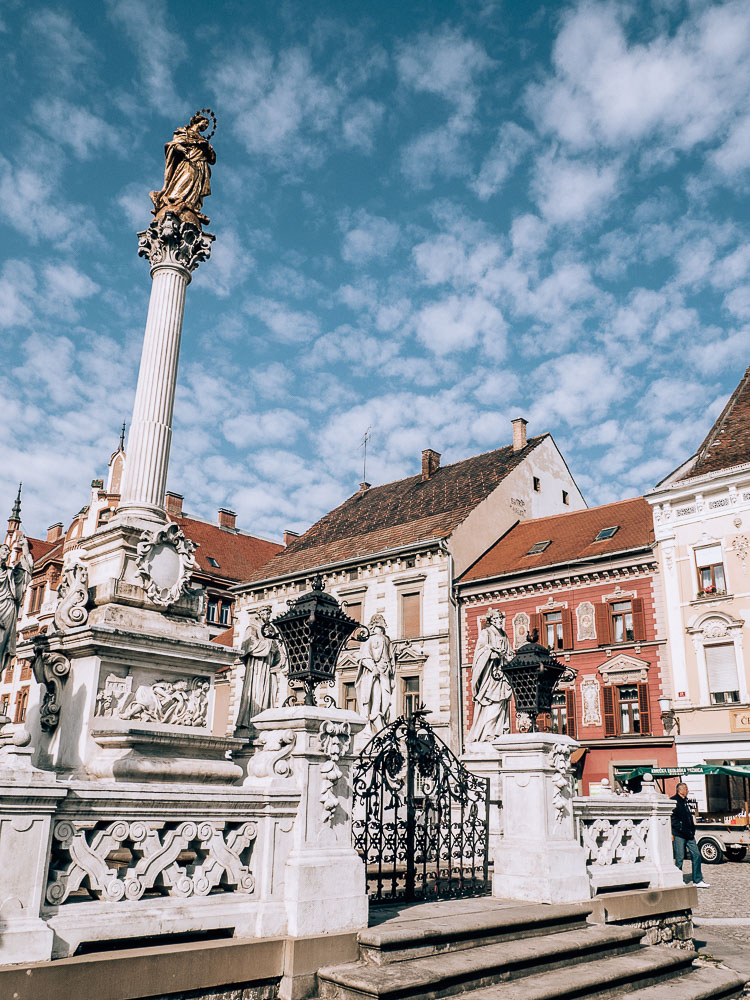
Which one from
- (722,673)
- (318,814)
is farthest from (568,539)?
(318,814)

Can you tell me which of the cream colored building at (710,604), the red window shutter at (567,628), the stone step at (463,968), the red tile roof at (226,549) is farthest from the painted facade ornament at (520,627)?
the stone step at (463,968)

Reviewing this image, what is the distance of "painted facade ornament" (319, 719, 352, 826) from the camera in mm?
5883

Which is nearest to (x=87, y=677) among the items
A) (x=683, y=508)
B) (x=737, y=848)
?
(x=737, y=848)

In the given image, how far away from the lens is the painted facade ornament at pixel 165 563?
9.00 meters

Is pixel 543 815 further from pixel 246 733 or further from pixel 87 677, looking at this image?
pixel 87 677

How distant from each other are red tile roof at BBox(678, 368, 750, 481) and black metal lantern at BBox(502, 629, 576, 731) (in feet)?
62.9

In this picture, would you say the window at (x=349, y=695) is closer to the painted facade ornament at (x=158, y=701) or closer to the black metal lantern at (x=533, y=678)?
the black metal lantern at (x=533, y=678)

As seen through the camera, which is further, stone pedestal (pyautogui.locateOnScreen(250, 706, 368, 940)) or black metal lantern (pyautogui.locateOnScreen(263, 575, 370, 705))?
black metal lantern (pyautogui.locateOnScreen(263, 575, 370, 705))

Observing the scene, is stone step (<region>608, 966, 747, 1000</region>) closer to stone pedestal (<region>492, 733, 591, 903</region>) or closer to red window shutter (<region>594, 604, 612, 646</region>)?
stone pedestal (<region>492, 733, 591, 903</region>)

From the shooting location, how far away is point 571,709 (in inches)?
1121

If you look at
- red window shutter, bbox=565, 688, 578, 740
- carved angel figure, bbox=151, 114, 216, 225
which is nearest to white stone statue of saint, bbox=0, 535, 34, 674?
carved angel figure, bbox=151, 114, 216, 225

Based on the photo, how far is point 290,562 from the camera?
39438mm

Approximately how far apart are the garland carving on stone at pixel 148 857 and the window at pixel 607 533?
26672mm

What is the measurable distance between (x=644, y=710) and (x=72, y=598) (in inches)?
884
